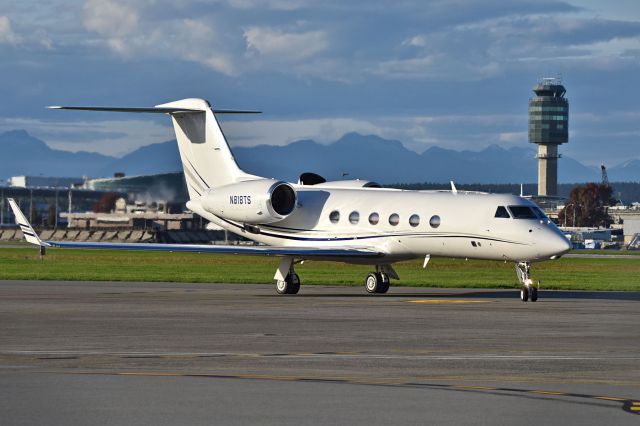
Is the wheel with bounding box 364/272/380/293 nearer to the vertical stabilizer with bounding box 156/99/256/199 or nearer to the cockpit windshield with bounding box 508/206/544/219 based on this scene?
the cockpit windshield with bounding box 508/206/544/219

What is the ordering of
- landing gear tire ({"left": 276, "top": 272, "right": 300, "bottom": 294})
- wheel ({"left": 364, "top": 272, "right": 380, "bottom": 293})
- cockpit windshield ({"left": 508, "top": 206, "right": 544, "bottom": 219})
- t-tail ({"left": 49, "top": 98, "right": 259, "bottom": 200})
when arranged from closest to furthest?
cockpit windshield ({"left": 508, "top": 206, "right": 544, "bottom": 219}) < landing gear tire ({"left": 276, "top": 272, "right": 300, "bottom": 294}) < wheel ({"left": 364, "top": 272, "right": 380, "bottom": 293}) < t-tail ({"left": 49, "top": 98, "right": 259, "bottom": 200})

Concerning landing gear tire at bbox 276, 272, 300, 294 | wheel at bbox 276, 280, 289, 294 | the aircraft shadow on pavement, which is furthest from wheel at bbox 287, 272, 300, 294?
the aircraft shadow on pavement

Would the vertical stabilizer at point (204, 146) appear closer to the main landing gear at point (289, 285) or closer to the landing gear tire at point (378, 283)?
the main landing gear at point (289, 285)

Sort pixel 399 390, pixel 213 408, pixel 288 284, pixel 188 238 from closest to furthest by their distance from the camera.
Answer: pixel 213 408
pixel 399 390
pixel 288 284
pixel 188 238

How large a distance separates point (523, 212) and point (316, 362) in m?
19.1

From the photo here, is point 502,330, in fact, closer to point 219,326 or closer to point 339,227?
point 219,326

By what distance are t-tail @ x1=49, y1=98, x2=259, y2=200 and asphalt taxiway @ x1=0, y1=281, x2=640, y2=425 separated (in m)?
10.3

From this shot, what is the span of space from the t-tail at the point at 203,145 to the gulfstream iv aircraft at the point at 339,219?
0.11 ft

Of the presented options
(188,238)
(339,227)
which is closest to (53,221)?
(188,238)

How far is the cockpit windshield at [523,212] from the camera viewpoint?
35312 millimetres

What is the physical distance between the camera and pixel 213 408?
1251 centimetres

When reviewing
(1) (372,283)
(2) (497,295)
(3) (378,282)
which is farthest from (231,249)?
(2) (497,295)

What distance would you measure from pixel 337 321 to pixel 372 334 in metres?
3.34

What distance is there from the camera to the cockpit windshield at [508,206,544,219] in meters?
35.3
